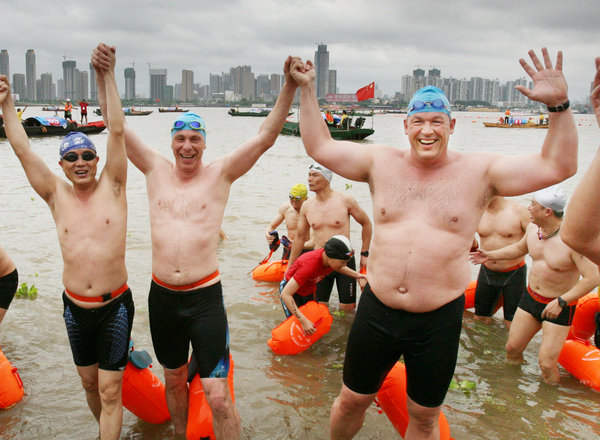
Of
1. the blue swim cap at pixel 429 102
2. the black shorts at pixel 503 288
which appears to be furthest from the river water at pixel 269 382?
the blue swim cap at pixel 429 102

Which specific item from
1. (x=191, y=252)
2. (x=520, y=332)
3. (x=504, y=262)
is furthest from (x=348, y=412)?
(x=504, y=262)

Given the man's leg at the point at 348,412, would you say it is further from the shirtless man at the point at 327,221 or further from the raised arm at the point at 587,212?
the shirtless man at the point at 327,221

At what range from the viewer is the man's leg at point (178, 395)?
12.7 ft

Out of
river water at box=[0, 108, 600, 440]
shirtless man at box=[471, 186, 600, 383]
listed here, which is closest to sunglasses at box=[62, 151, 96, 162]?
river water at box=[0, 108, 600, 440]

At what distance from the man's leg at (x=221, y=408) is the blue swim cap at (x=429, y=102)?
227 centimetres

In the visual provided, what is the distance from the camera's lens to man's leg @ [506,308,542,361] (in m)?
5.29

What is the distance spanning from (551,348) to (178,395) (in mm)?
3649

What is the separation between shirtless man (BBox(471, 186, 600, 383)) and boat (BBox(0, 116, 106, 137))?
30.7 metres

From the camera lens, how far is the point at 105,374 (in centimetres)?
364

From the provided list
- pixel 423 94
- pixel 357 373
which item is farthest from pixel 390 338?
pixel 423 94

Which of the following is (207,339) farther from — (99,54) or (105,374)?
(99,54)

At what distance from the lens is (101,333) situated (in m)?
3.64

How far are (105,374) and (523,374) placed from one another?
4.25 meters

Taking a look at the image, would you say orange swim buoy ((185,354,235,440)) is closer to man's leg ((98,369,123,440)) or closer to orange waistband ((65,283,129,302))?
man's leg ((98,369,123,440))
